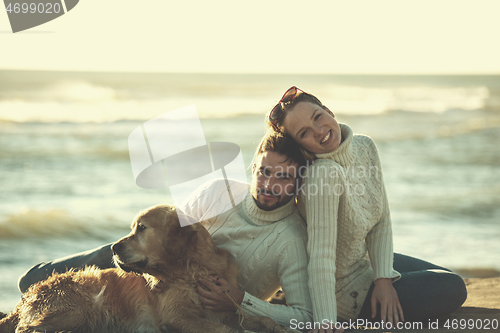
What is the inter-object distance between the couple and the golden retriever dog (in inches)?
5.0

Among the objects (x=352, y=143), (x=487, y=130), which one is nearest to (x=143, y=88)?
(x=487, y=130)

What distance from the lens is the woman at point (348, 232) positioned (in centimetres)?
313

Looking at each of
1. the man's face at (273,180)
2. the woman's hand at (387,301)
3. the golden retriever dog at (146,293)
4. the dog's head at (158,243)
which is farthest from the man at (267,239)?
the woman's hand at (387,301)

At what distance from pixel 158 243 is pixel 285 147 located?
107 centimetres

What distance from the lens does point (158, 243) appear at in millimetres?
3182

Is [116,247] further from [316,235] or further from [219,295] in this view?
[316,235]

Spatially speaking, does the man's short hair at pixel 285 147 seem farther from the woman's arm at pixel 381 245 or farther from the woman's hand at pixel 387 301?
the woman's hand at pixel 387 301

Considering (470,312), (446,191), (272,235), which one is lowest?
(446,191)

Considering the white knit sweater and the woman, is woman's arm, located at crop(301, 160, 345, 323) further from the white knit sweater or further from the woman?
the white knit sweater

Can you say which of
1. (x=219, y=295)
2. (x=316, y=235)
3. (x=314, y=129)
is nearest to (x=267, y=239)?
(x=316, y=235)

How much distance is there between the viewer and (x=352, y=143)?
3.63 metres

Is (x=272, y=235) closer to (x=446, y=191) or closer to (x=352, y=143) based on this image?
(x=352, y=143)

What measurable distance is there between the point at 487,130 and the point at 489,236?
1392 cm

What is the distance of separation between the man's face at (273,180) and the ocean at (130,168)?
1.23 m
